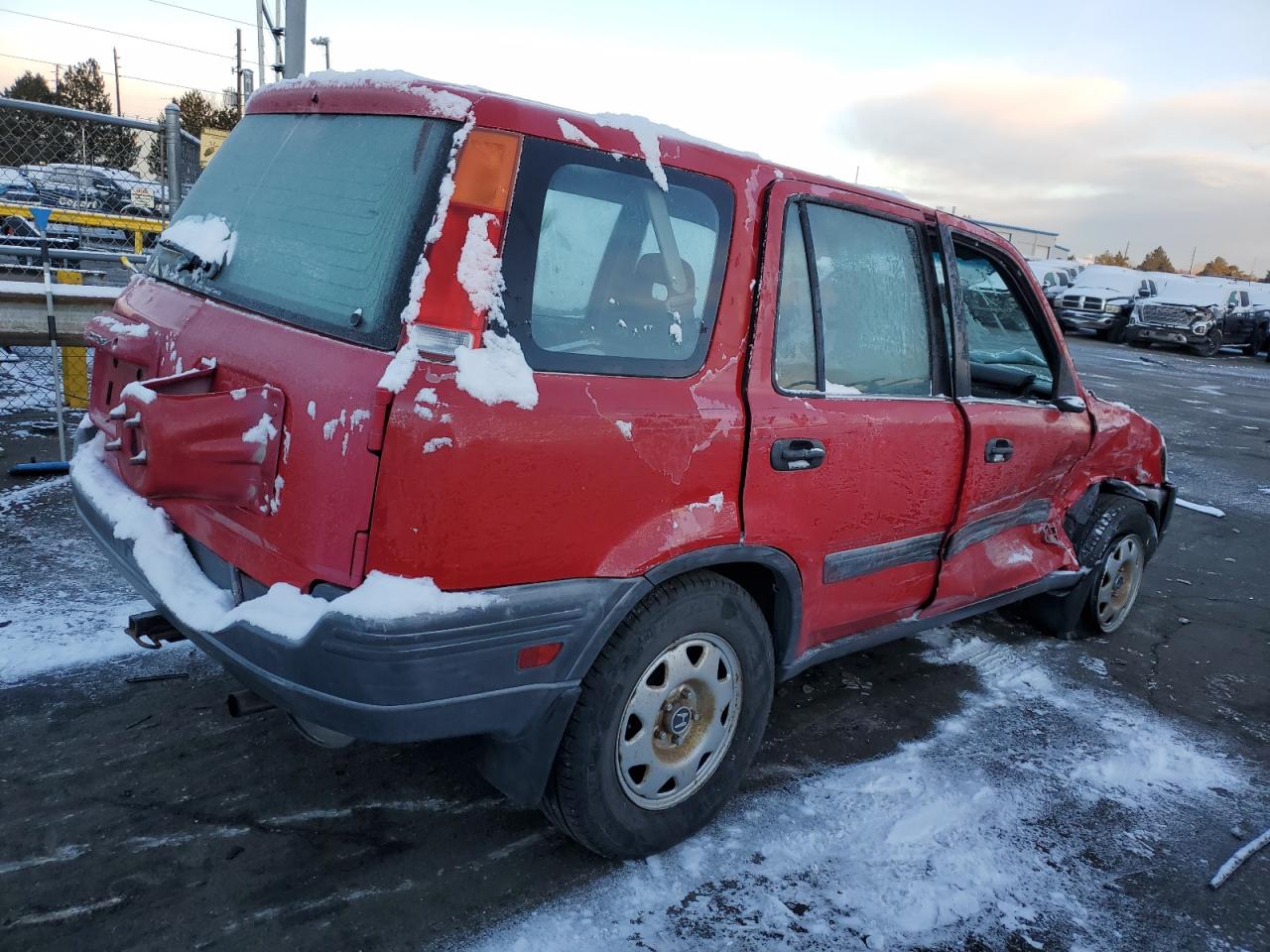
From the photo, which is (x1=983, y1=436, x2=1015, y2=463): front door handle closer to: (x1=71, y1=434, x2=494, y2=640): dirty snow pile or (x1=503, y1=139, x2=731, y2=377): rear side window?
(x1=503, y1=139, x2=731, y2=377): rear side window

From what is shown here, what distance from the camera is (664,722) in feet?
8.20

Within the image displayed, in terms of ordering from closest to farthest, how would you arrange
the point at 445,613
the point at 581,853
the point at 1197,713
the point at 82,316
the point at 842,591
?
the point at 445,613 < the point at 581,853 < the point at 842,591 < the point at 1197,713 < the point at 82,316

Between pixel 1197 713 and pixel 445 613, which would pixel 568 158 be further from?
pixel 1197 713

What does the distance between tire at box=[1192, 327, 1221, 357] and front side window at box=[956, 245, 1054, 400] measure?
81.6ft

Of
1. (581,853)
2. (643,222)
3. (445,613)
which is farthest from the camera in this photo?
(581,853)

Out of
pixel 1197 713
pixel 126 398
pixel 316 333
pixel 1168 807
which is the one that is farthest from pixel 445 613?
pixel 1197 713

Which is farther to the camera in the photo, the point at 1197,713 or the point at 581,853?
the point at 1197,713

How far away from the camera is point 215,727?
3012 mm

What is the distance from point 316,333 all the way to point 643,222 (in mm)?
874

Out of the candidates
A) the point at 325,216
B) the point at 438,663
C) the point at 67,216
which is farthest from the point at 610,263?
the point at 67,216

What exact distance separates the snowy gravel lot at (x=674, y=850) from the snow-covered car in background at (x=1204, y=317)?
952 inches

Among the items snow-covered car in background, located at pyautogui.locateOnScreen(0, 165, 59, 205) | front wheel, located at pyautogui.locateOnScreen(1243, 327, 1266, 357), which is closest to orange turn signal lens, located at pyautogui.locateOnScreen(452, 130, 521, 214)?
snow-covered car in background, located at pyautogui.locateOnScreen(0, 165, 59, 205)

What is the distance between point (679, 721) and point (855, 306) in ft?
4.75

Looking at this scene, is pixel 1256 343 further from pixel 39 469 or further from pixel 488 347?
pixel 488 347
